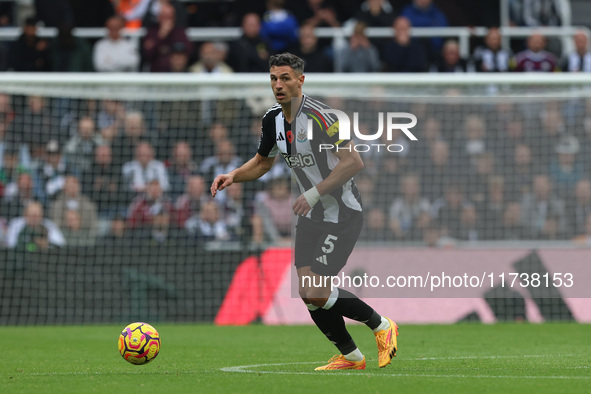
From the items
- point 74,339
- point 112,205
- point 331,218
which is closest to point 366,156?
point 112,205

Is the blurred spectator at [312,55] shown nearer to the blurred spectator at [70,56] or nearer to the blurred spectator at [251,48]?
the blurred spectator at [251,48]

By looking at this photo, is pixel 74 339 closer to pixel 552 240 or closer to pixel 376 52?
pixel 552 240

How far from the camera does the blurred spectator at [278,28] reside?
1734cm

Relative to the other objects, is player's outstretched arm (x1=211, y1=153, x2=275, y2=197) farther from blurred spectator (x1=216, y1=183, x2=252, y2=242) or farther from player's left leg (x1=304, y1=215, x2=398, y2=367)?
blurred spectator (x1=216, y1=183, x2=252, y2=242)

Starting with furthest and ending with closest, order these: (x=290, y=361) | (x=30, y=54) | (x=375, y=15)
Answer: (x=375, y=15), (x=30, y=54), (x=290, y=361)

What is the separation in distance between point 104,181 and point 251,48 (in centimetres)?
330

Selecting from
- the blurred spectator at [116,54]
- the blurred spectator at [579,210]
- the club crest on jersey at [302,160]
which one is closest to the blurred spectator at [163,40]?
the blurred spectator at [116,54]

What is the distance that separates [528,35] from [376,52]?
266 centimetres

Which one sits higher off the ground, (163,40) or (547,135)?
(163,40)

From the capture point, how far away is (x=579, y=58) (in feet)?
54.7

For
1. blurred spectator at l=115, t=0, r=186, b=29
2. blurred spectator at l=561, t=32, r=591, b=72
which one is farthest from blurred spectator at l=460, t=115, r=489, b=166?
blurred spectator at l=115, t=0, r=186, b=29

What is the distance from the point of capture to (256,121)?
16016mm

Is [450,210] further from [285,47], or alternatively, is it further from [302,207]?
[302,207]

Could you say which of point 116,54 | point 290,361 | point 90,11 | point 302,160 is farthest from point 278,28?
point 302,160
